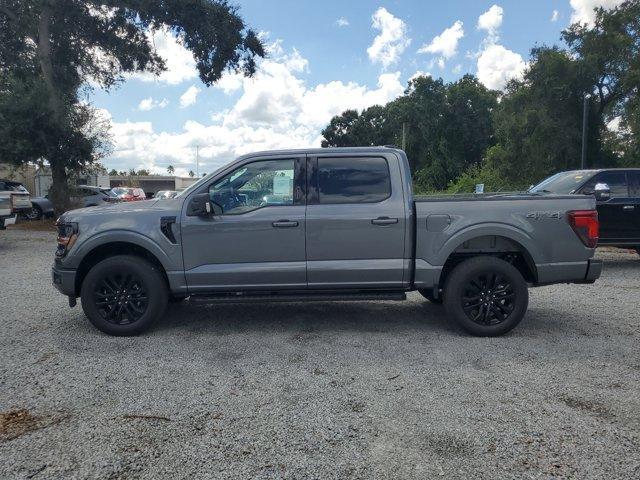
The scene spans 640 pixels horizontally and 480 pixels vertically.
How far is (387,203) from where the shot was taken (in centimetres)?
536

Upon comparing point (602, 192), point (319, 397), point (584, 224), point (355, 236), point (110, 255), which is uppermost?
point (602, 192)

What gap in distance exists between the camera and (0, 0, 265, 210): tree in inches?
669

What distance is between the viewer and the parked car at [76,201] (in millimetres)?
20828

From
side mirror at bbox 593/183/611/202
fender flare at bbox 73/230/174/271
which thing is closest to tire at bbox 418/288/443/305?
fender flare at bbox 73/230/174/271

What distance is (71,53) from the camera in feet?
61.6

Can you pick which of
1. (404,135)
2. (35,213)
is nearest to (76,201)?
(35,213)

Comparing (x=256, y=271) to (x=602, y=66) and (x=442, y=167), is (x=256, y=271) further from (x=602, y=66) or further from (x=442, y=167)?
(x=442, y=167)

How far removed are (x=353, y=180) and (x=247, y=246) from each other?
1.30m

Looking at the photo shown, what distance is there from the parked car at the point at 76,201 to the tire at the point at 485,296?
59.9 feet

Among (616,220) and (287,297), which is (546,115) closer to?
(616,220)

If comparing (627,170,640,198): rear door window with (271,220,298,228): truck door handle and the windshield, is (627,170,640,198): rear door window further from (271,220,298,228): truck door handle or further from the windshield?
(271,220,298,228): truck door handle

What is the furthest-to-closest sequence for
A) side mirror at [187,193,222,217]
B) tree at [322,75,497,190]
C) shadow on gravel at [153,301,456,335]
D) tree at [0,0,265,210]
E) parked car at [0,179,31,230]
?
tree at [322,75,497,190]
tree at [0,0,265,210]
parked car at [0,179,31,230]
shadow on gravel at [153,301,456,335]
side mirror at [187,193,222,217]

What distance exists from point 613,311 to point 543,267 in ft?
6.67

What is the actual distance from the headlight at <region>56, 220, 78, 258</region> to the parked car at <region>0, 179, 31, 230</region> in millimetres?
8772
